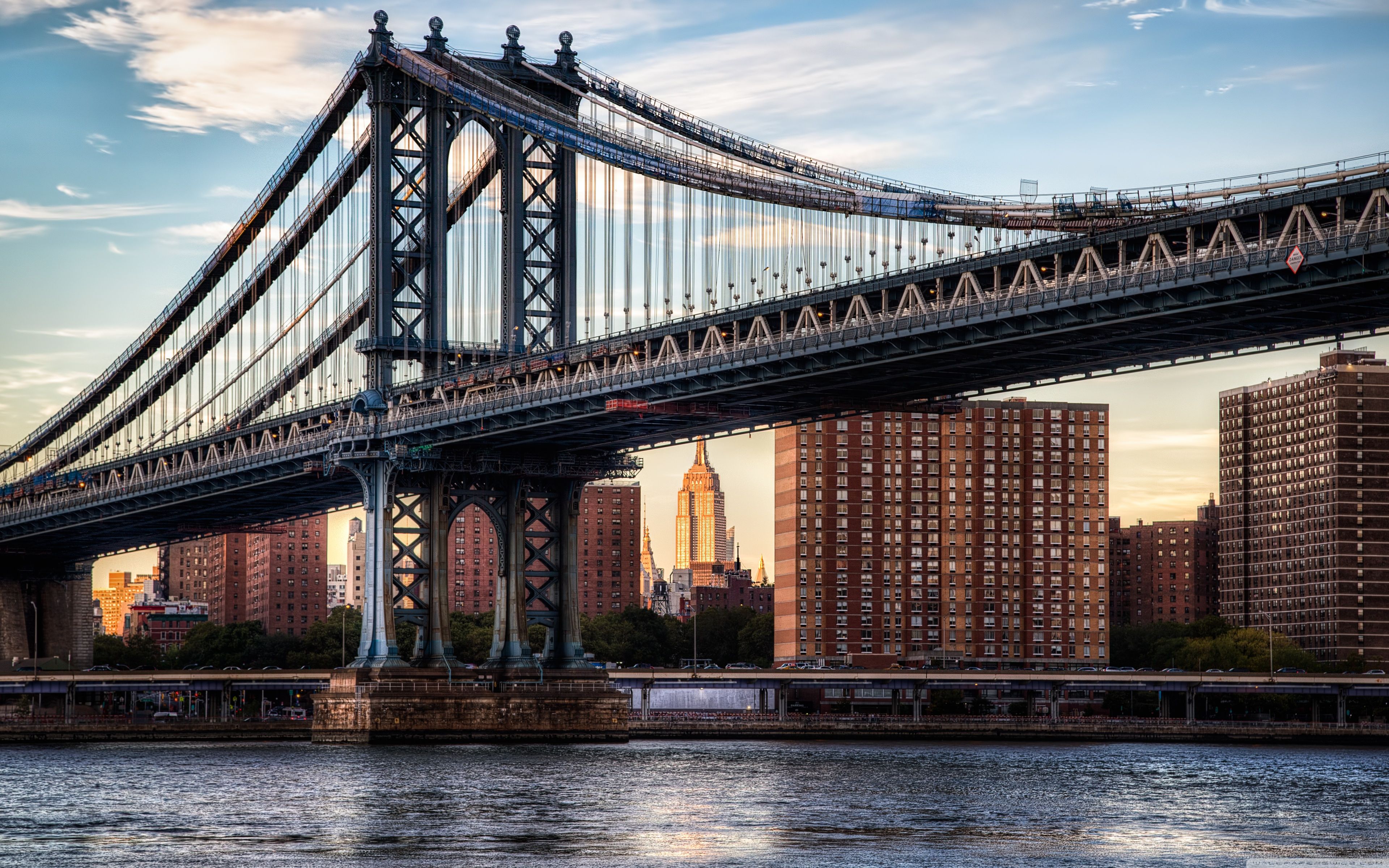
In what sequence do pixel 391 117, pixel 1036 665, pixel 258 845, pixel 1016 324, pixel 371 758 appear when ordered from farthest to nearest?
pixel 1036 665 < pixel 391 117 < pixel 371 758 < pixel 1016 324 < pixel 258 845

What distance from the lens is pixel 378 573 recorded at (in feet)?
299

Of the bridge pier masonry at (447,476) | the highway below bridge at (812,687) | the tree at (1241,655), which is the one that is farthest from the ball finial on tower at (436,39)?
the tree at (1241,655)

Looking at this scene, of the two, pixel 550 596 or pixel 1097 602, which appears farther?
pixel 1097 602

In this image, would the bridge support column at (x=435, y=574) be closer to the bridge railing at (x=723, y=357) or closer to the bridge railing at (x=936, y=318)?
the bridge railing at (x=723, y=357)

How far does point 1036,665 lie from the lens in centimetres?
18850

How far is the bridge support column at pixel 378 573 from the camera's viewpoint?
90250 mm

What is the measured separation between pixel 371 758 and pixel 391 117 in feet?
100

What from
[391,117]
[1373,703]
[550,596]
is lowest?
[1373,703]

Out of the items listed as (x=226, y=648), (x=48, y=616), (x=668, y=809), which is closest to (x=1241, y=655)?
(x=226, y=648)

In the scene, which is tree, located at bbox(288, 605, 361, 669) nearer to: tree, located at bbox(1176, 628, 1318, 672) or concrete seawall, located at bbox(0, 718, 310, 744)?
concrete seawall, located at bbox(0, 718, 310, 744)

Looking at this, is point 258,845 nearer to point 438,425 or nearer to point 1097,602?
point 438,425

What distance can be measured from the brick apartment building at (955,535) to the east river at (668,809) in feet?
307

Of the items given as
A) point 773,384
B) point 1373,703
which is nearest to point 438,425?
point 773,384

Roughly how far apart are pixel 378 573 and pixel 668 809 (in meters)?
34.5
